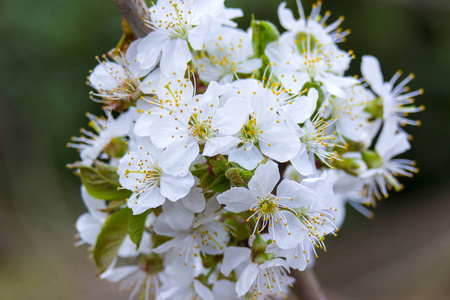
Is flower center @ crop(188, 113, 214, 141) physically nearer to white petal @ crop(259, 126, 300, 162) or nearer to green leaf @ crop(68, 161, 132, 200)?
white petal @ crop(259, 126, 300, 162)

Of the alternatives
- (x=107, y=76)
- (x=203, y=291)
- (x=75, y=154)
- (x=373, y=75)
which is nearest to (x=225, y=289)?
(x=203, y=291)

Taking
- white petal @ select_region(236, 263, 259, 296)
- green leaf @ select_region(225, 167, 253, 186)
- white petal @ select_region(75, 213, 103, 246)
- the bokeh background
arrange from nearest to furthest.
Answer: green leaf @ select_region(225, 167, 253, 186)
white petal @ select_region(236, 263, 259, 296)
white petal @ select_region(75, 213, 103, 246)
the bokeh background

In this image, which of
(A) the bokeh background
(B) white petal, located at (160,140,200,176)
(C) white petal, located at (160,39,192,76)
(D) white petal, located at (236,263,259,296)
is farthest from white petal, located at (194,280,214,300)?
(A) the bokeh background

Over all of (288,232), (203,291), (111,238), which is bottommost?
(203,291)

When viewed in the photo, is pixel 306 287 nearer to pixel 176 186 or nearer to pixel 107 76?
pixel 176 186

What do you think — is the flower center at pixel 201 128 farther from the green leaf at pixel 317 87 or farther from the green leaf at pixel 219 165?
the green leaf at pixel 317 87

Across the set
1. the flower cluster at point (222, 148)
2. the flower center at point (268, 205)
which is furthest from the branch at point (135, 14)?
the flower center at point (268, 205)
